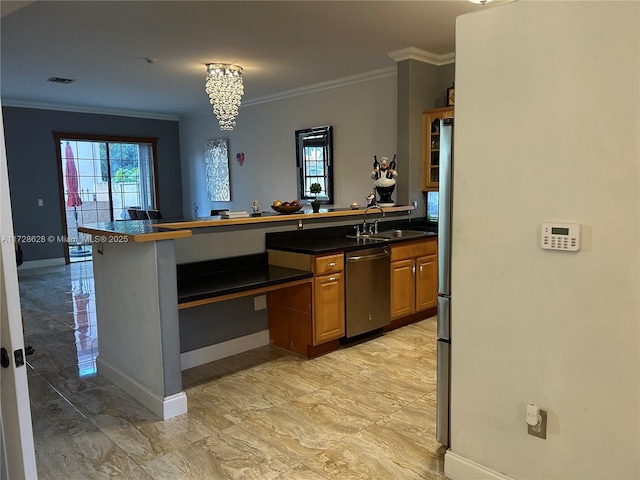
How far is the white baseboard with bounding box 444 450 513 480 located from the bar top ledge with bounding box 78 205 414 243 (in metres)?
1.83

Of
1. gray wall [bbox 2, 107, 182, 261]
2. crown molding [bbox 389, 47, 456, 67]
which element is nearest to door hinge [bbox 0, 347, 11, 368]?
crown molding [bbox 389, 47, 456, 67]

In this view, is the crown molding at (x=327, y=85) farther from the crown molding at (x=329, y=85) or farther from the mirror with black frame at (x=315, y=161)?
the mirror with black frame at (x=315, y=161)

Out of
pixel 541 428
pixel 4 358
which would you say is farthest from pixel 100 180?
pixel 541 428

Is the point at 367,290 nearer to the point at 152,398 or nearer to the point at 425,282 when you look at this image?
the point at 425,282

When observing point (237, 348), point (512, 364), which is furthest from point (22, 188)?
point (512, 364)

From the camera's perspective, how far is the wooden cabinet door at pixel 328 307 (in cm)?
366

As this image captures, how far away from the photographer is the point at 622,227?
163 cm

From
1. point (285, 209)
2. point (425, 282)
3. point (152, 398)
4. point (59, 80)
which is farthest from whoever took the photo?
point (59, 80)

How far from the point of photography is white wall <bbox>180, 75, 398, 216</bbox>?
20.5 feet

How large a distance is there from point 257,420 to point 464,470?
1216 millimetres

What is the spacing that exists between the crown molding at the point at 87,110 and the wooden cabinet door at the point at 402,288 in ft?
22.9

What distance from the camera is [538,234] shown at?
1.83 metres

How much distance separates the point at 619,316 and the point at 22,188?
8.77 m

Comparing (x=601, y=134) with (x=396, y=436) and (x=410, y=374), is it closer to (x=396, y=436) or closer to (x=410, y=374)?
(x=396, y=436)
